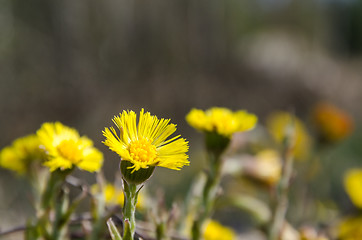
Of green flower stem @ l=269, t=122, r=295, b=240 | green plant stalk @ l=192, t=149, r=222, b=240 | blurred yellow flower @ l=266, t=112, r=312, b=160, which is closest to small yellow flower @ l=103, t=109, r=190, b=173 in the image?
green plant stalk @ l=192, t=149, r=222, b=240

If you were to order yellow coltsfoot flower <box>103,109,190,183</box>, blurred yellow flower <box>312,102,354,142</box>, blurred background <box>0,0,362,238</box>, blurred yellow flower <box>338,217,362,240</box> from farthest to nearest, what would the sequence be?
blurred background <box>0,0,362,238</box> < blurred yellow flower <box>312,102,354,142</box> < blurred yellow flower <box>338,217,362,240</box> < yellow coltsfoot flower <box>103,109,190,183</box>

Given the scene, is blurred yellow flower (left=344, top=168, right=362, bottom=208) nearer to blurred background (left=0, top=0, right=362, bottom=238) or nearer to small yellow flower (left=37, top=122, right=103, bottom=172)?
small yellow flower (left=37, top=122, right=103, bottom=172)

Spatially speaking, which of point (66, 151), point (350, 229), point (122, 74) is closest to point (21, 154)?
point (66, 151)

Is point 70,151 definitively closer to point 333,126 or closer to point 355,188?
point 355,188

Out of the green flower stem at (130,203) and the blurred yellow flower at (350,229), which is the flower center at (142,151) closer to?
the green flower stem at (130,203)

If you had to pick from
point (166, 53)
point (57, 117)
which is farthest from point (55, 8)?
point (166, 53)

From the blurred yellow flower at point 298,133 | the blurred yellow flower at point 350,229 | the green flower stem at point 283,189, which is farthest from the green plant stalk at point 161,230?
the blurred yellow flower at point 298,133
